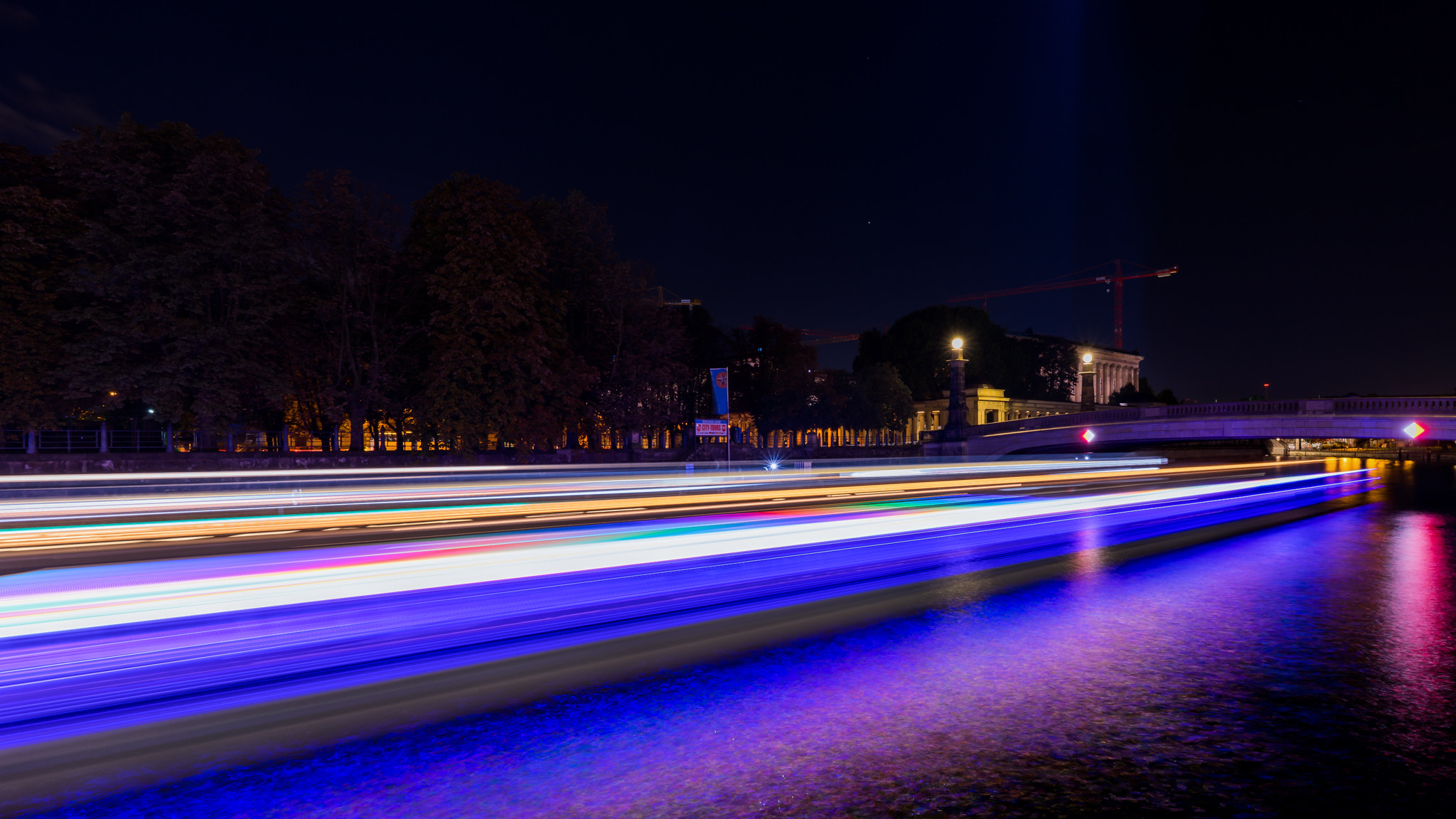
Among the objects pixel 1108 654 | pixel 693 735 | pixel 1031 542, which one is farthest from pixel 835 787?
pixel 1031 542

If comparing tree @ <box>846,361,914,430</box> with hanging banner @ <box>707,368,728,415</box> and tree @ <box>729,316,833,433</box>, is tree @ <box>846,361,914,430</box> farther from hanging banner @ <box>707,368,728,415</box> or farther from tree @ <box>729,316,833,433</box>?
hanging banner @ <box>707,368,728,415</box>

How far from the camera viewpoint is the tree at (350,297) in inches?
1633

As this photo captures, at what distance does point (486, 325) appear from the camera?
40.9 m

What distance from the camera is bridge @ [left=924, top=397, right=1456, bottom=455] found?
40.1 m

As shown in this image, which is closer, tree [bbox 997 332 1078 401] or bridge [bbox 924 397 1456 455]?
bridge [bbox 924 397 1456 455]

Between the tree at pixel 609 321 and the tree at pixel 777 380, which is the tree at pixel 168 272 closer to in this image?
the tree at pixel 609 321

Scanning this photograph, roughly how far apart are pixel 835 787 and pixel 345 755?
2595 mm

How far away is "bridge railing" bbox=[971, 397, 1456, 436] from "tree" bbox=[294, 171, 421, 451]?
140 ft

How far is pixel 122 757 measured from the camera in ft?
14.1

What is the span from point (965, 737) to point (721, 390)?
24.7 m

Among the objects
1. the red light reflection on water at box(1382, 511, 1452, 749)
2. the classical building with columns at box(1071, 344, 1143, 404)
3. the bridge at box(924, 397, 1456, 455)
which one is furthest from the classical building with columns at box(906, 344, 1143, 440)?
the red light reflection on water at box(1382, 511, 1452, 749)

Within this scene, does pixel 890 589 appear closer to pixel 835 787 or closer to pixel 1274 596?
pixel 1274 596

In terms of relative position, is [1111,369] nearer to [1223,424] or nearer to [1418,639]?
[1223,424]

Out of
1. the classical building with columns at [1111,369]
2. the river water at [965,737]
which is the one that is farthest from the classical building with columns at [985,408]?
the river water at [965,737]
